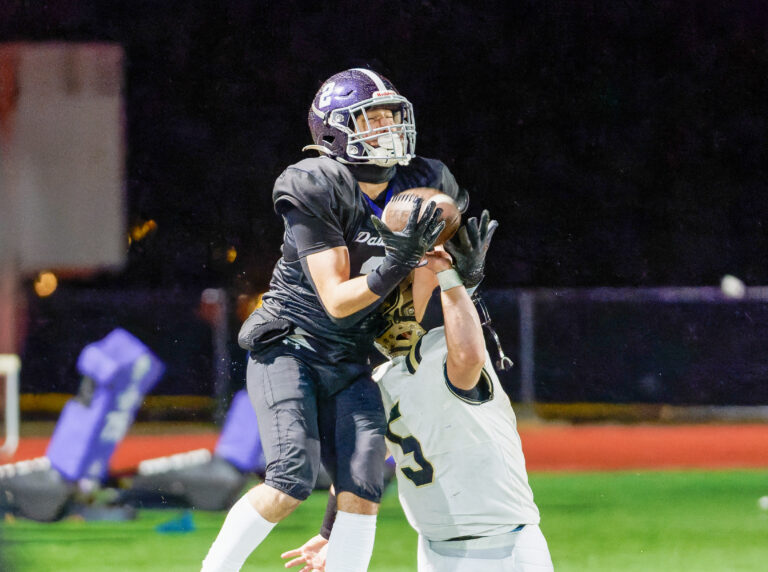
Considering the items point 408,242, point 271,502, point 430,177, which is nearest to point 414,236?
point 408,242

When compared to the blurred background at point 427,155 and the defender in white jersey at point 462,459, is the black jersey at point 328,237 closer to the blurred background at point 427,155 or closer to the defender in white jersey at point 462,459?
the defender in white jersey at point 462,459

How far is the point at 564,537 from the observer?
462 cm

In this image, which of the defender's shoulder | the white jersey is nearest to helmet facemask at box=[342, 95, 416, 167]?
the defender's shoulder

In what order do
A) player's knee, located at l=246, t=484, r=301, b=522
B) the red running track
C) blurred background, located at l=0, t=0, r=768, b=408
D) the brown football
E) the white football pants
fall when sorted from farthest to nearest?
blurred background, located at l=0, t=0, r=768, b=408 < the red running track < player's knee, located at l=246, t=484, r=301, b=522 < the brown football < the white football pants

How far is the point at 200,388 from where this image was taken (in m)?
9.75

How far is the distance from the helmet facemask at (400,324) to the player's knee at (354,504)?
0.35 metres

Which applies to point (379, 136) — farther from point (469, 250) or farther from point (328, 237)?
point (469, 250)

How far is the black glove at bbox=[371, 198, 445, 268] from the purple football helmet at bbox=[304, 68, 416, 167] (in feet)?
1.40

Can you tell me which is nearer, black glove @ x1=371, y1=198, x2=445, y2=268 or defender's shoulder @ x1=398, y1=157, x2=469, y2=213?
black glove @ x1=371, y1=198, x2=445, y2=268

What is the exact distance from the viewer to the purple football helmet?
293 centimetres

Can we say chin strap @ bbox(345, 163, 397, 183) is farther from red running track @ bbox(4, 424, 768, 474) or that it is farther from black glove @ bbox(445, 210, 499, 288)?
red running track @ bbox(4, 424, 768, 474)

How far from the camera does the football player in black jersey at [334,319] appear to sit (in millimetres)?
2738

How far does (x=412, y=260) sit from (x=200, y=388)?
294 inches

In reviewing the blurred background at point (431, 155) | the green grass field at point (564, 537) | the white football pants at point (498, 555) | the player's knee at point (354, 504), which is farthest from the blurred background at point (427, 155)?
the white football pants at point (498, 555)
